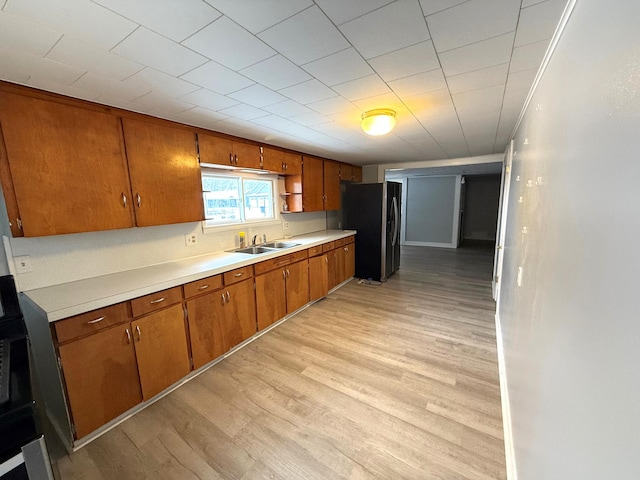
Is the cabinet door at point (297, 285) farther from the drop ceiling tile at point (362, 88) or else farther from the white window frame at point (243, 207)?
the drop ceiling tile at point (362, 88)

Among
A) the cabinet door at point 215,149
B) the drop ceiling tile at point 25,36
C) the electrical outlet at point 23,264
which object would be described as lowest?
the electrical outlet at point 23,264

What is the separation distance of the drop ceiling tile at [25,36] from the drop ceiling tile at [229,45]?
542mm

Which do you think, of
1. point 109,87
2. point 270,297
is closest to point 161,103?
point 109,87

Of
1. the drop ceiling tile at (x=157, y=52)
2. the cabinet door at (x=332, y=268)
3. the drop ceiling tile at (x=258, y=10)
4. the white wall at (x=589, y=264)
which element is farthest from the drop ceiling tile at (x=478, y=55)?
the cabinet door at (x=332, y=268)

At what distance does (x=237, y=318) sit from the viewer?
8.17ft

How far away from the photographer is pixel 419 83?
1.64m

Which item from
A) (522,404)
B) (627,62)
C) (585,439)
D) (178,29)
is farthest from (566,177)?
(178,29)

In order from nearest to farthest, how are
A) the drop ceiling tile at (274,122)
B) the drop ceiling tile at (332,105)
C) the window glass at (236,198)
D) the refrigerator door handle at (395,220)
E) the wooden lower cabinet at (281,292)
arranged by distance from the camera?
the drop ceiling tile at (332,105)
the drop ceiling tile at (274,122)
the wooden lower cabinet at (281,292)
the window glass at (236,198)
the refrigerator door handle at (395,220)

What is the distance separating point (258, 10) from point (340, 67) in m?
0.56

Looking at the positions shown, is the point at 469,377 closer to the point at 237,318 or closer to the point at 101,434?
the point at 237,318

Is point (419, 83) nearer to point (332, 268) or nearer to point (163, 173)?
point (163, 173)

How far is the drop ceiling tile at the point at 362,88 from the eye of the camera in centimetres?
158

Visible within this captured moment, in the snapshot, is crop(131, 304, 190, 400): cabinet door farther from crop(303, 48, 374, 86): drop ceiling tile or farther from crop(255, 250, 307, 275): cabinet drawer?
crop(303, 48, 374, 86): drop ceiling tile

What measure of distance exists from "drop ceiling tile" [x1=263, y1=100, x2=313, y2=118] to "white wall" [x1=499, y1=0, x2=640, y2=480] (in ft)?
4.91
